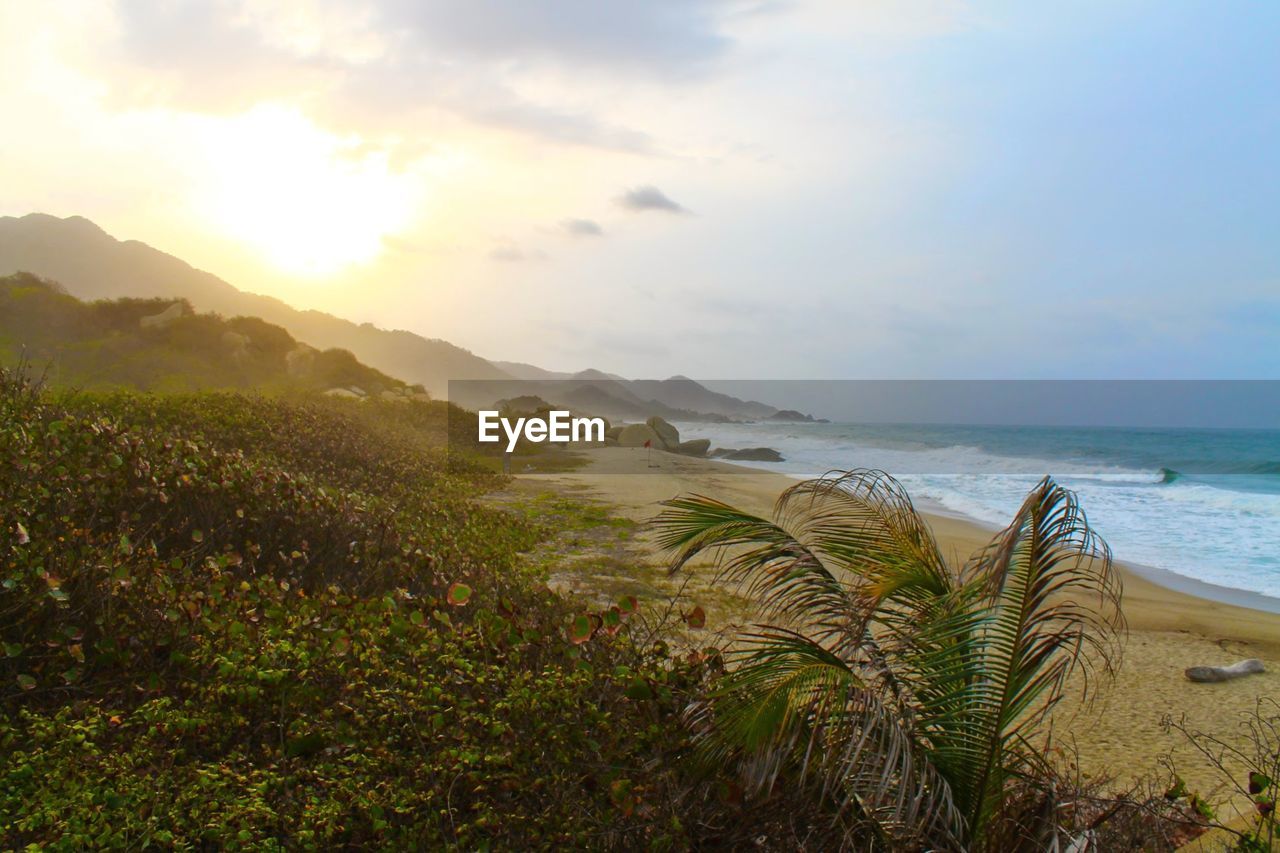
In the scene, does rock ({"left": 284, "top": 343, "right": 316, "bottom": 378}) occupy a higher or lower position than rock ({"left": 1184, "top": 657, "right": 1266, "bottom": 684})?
higher

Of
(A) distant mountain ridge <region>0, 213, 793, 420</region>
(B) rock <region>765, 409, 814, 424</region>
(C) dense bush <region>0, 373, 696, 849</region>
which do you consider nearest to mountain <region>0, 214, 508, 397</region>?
(A) distant mountain ridge <region>0, 213, 793, 420</region>

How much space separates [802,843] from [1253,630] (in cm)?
1108

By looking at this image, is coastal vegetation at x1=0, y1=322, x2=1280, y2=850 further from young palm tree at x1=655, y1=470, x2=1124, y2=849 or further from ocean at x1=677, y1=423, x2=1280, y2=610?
ocean at x1=677, y1=423, x2=1280, y2=610

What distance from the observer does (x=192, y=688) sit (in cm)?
463

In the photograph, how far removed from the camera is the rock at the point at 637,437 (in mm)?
45844

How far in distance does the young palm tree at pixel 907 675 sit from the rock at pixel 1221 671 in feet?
18.9

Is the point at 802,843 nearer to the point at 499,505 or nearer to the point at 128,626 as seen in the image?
the point at 128,626

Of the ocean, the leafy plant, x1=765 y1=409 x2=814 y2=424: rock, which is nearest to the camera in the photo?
the leafy plant

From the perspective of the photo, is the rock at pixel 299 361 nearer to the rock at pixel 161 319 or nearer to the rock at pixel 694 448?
the rock at pixel 161 319

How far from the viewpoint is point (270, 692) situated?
4613 mm

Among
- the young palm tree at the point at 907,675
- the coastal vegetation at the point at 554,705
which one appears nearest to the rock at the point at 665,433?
the coastal vegetation at the point at 554,705

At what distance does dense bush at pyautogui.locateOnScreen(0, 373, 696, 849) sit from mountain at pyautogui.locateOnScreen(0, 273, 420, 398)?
21.7m

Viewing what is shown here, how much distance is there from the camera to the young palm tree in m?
3.70

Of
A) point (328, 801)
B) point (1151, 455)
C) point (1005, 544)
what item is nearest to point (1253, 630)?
point (1005, 544)
